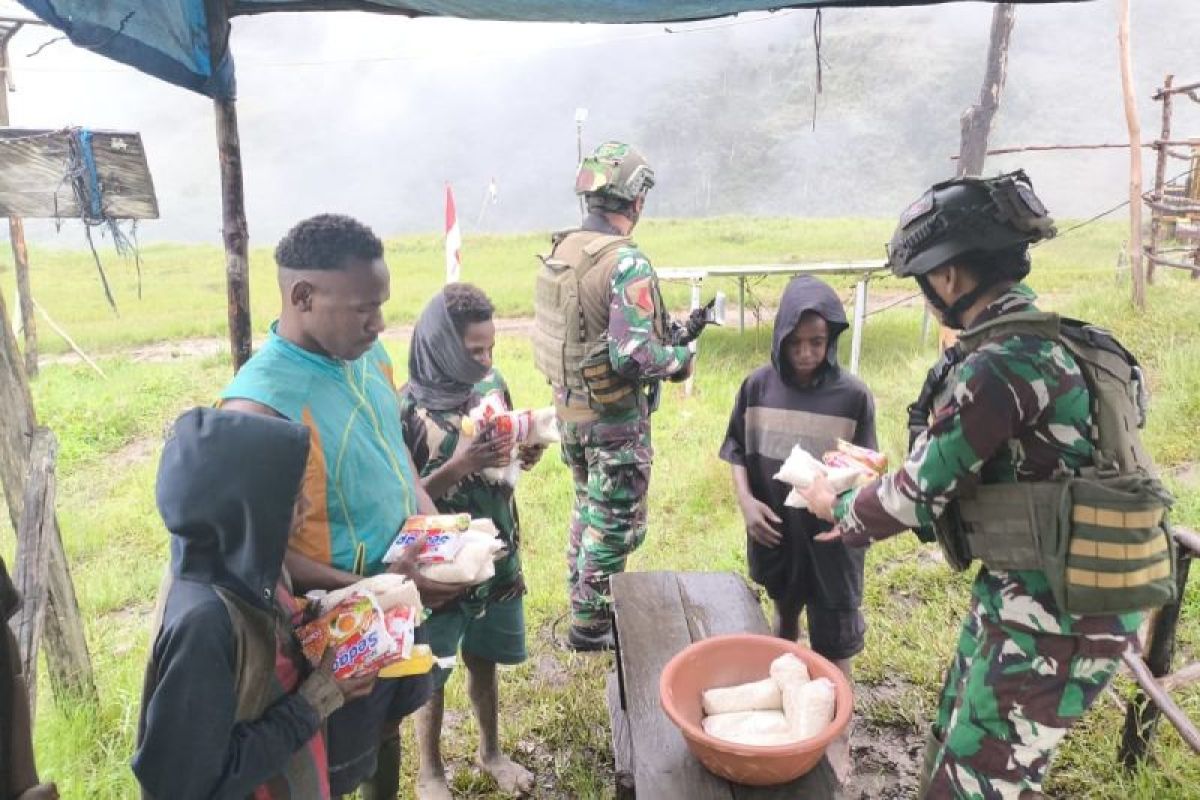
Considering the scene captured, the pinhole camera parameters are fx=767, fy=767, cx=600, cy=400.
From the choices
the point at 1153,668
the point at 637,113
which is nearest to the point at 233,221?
the point at 1153,668

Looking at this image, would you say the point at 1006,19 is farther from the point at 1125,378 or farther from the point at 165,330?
the point at 165,330

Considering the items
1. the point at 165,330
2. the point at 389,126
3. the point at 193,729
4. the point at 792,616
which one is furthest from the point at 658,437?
the point at 389,126

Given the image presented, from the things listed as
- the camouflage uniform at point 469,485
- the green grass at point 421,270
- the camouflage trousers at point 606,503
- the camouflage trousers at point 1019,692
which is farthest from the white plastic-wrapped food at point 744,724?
the green grass at point 421,270

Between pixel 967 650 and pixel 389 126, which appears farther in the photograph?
pixel 389 126

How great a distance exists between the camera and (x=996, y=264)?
2059 mm

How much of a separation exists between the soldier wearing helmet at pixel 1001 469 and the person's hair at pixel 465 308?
1.38 metres

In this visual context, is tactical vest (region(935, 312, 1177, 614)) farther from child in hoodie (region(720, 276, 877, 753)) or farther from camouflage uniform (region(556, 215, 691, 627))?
camouflage uniform (region(556, 215, 691, 627))

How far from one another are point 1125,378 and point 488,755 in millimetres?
2574

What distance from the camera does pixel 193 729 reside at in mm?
1462

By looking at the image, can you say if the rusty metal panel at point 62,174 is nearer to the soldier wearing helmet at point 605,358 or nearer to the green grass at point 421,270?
the soldier wearing helmet at point 605,358

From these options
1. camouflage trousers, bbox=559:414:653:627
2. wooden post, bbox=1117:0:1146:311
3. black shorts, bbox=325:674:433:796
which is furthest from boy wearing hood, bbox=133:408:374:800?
wooden post, bbox=1117:0:1146:311

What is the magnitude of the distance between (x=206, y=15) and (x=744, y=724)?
284cm

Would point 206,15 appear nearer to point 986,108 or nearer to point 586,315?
point 586,315

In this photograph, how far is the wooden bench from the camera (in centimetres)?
197
